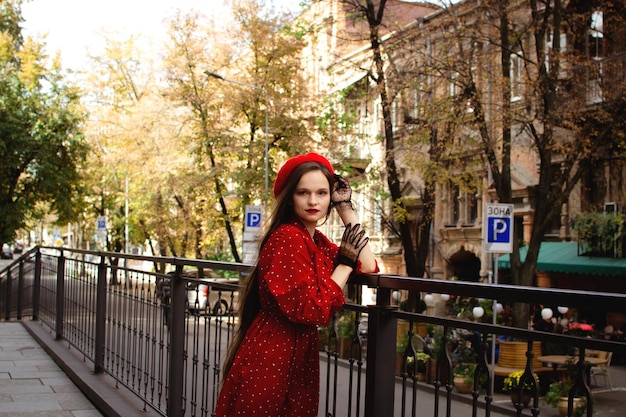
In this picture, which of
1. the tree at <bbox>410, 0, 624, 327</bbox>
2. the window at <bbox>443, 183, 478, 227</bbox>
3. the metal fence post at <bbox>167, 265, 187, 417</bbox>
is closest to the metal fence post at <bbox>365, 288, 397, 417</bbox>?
the metal fence post at <bbox>167, 265, 187, 417</bbox>

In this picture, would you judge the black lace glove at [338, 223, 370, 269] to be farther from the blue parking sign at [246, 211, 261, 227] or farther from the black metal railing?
the blue parking sign at [246, 211, 261, 227]

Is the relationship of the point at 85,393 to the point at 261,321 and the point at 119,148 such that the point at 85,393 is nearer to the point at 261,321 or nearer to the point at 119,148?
the point at 261,321

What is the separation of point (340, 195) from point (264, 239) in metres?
0.40

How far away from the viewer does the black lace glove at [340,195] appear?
351 cm

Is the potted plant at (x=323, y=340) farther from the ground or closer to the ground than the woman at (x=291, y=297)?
closer to the ground

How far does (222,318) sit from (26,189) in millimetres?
24563

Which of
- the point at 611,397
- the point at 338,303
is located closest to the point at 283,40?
the point at 611,397

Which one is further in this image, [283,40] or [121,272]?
[283,40]

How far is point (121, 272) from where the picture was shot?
25.6 feet

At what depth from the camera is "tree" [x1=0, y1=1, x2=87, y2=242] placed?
26438 millimetres

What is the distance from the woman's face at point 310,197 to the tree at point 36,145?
2414 cm

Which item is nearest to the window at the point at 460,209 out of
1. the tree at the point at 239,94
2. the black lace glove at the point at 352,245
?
the tree at the point at 239,94

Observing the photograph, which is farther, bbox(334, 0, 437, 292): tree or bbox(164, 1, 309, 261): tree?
bbox(164, 1, 309, 261): tree

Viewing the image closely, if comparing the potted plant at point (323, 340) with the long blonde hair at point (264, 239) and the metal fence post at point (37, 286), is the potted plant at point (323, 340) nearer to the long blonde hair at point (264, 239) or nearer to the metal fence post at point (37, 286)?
the long blonde hair at point (264, 239)
